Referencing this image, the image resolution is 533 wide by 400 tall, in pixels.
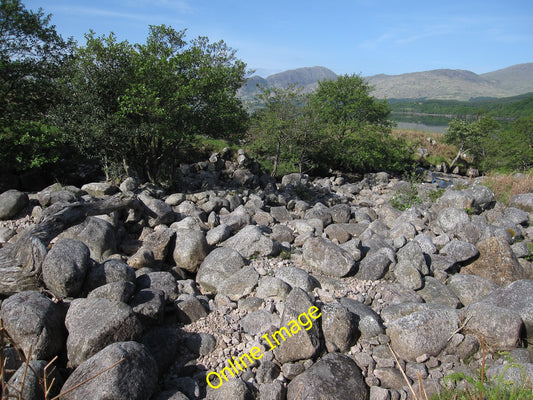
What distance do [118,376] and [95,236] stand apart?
6.82 metres

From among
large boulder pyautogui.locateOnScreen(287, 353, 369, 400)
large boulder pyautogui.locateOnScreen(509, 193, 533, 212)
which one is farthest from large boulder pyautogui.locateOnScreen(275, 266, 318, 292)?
large boulder pyautogui.locateOnScreen(509, 193, 533, 212)

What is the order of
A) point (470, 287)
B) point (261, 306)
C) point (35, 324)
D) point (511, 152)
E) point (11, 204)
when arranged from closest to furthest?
1. point (35, 324)
2. point (261, 306)
3. point (470, 287)
4. point (11, 204)
5. point (511, 152)

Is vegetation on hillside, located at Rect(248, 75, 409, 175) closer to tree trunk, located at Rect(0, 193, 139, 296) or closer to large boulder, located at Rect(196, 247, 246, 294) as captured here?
large boulder, located at Rect(196, 247, 246, 294)

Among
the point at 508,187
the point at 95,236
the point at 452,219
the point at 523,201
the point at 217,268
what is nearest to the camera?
the point at 217,268

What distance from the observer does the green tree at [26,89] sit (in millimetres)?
15867

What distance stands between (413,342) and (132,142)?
610 inches

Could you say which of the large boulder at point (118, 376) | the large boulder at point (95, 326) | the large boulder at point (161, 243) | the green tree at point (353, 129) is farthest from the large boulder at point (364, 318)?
the green tree at point (353, 129)


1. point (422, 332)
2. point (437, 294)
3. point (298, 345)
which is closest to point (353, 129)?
point (437, 294)

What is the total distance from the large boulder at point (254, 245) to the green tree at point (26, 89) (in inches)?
404

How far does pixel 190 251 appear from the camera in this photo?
11.5 meters

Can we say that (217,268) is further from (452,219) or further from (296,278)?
(452,219)

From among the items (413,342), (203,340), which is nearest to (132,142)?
(203,340)

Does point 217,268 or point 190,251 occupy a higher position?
point 190,251

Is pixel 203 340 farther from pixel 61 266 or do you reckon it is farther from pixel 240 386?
pixel 61 266
